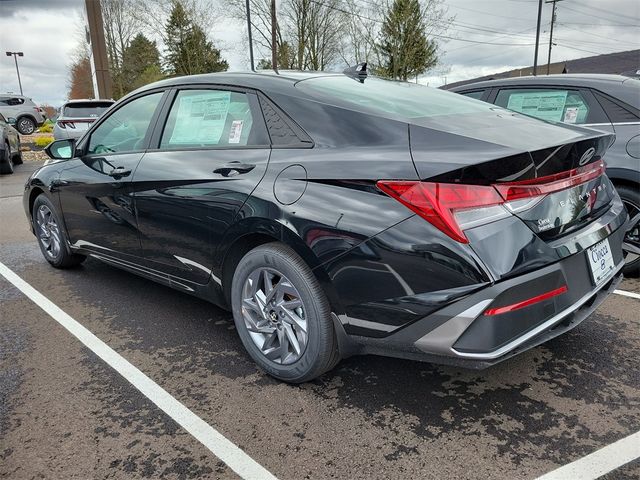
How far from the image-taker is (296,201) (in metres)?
2.33

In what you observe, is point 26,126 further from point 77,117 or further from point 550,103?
point 550,103

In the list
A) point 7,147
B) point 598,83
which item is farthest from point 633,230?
point 7,147

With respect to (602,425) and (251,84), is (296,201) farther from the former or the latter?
(602,425)

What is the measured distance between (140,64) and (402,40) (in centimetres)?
2298

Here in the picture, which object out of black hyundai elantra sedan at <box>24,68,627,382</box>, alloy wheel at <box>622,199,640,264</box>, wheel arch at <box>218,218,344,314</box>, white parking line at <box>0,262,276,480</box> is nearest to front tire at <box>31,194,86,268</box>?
white parking line at <box>0,262,276,480</box>

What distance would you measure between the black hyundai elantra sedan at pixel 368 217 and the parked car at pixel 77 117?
1120cm

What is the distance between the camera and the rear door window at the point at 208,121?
2.78 metres

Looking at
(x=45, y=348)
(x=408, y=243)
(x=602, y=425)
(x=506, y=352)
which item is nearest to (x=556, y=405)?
(x=602, y=425)

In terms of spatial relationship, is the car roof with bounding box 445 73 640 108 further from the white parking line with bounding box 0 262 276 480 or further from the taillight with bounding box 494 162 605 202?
the white parking line with bounding box 0 262 276 480

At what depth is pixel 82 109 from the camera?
1345 centimetres

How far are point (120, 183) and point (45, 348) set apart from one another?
1.11 metres

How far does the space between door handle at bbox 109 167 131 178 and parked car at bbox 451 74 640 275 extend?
3.22m

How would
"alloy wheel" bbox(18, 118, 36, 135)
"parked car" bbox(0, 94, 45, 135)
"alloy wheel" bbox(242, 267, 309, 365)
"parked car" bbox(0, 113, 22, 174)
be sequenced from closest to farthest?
"alloy wheel" bbox(242, 267, 309, 365)
"parked car" bbox(0, 113, 22, 174)
"parked car" bbox(0, 94, 45, 135)
"alloy wheel" bbox(18, 118, 36, 135)

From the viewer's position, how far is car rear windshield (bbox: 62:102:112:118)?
43.8ft
